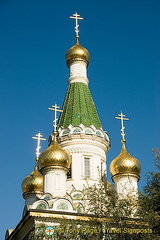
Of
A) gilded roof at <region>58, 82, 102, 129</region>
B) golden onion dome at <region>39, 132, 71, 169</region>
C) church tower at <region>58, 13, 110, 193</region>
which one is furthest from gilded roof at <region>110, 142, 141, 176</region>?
gilded roof at <region>58, 82, 102, 129</region>

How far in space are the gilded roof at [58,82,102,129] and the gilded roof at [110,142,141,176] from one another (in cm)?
215

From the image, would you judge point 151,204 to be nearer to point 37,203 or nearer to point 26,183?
point 37,203

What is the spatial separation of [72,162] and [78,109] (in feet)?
8.88

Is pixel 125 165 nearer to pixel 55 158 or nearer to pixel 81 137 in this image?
pixel 81 137

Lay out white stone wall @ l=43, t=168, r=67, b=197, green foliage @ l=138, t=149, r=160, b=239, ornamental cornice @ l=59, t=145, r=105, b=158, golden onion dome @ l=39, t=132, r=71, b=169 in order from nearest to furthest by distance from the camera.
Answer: green foliage @ l=138, t=149, r=160, b=239 < white stone wall @ l=43, t=168, r=67, b=197 < golden onion dome @ l=39, t=132, r=71, b=169 < ornamental cornice @ l=59, t=145, r=105, b=158

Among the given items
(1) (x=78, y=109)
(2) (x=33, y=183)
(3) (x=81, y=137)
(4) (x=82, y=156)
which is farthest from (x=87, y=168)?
(1) (x=78, y=109)

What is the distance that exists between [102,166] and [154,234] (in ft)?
26.9

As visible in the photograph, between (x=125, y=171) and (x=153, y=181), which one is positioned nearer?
(x=153, y=181)

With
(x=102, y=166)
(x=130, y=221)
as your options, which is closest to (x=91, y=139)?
(x=102, y=166)

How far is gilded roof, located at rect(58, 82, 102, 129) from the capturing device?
2052cm

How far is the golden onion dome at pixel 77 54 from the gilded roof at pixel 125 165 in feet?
19.8

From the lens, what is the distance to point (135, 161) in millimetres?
19016

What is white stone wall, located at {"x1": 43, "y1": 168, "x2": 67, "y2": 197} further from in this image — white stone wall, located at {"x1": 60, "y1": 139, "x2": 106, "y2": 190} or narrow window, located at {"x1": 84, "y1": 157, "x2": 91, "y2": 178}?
narrow window, located at {"x1": 84, "y1": 157, "x2": 91, "y2": 178}

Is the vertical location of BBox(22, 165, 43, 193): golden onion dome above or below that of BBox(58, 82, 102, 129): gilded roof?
below
